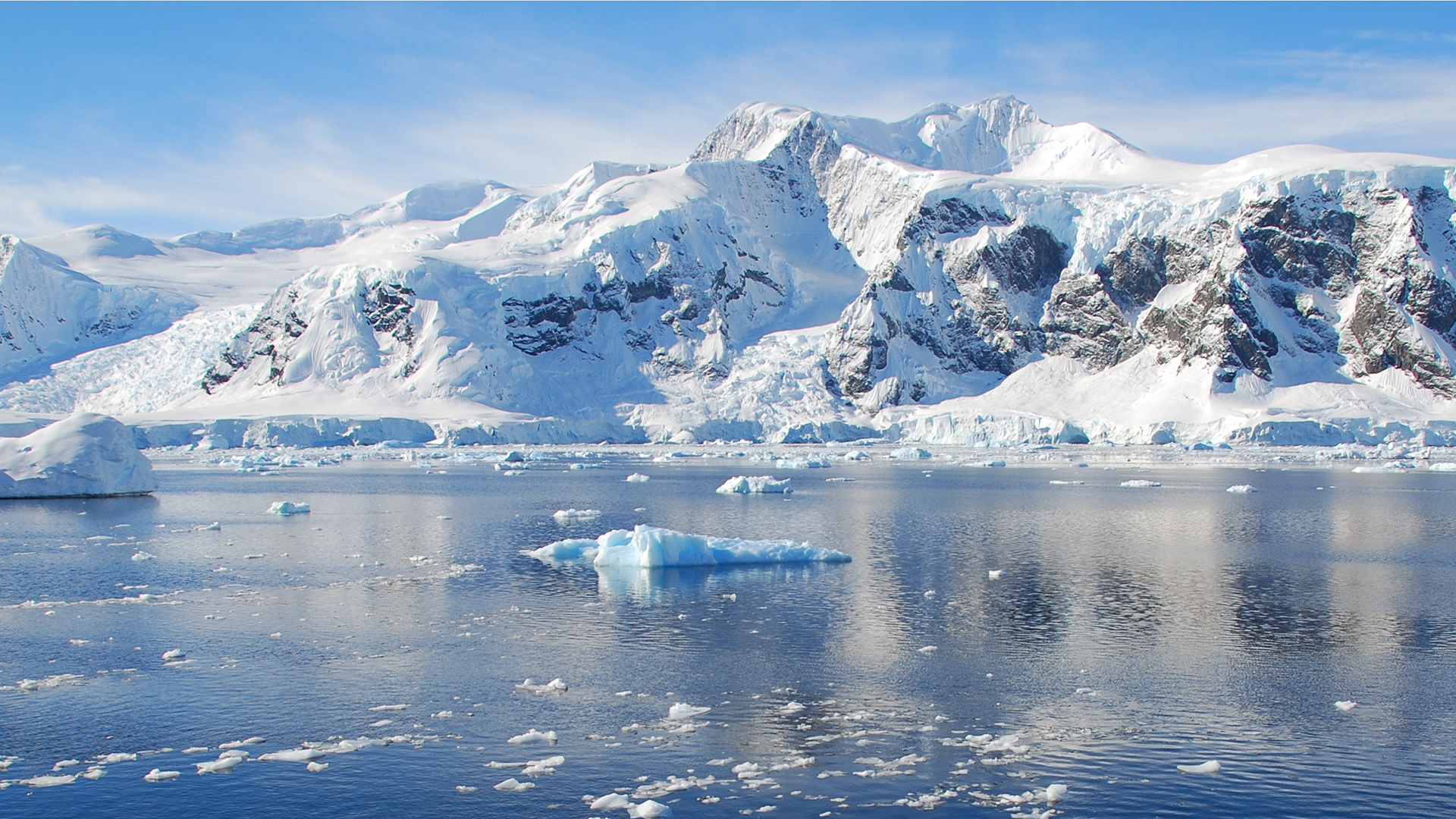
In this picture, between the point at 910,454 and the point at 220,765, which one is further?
the point at 910,454

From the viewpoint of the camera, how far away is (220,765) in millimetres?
15828

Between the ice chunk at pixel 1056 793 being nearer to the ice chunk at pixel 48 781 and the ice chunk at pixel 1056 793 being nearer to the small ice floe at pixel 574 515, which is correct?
the ice chunk at pixel 48 781

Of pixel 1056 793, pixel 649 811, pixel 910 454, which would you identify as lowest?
pixel 1056 793

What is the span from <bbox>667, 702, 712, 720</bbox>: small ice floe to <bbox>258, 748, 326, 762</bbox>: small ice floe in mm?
5381

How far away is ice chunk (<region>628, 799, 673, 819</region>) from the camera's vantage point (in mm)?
13969

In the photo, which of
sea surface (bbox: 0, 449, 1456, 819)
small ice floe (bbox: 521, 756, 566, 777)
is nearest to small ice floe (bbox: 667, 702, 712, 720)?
sea surface (bbox: 0, 449, 1456, 819)

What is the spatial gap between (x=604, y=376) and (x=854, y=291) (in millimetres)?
43843

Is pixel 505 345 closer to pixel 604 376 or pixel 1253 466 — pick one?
pixel 604 376

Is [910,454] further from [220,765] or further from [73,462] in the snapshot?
[220,765]

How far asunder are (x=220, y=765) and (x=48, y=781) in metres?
2.17

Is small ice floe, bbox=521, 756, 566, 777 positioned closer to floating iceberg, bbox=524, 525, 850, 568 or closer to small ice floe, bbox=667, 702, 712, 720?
small ice floe, bbox=667, 702, 712, 720

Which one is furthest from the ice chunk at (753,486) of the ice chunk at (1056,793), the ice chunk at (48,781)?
the ice chunk at (48,781)

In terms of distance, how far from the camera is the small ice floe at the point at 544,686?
1969 centimetres

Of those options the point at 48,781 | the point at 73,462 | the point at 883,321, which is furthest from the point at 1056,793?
the point at 883,321
